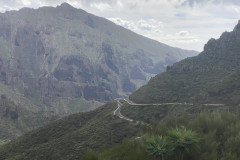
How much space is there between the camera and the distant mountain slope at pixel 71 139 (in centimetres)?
12075

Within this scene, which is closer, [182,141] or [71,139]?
[182,141]

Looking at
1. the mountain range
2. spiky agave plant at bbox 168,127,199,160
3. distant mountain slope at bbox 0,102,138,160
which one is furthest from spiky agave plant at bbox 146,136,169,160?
distant mountain slope at bbox 0,102,138,160

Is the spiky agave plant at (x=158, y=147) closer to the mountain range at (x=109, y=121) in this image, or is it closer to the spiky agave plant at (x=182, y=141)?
the spiky agave plant at (x=182, y=141)

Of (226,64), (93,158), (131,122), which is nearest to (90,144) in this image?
(131,122)

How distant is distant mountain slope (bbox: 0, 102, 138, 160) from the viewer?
121m

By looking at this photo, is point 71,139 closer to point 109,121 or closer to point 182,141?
point 109,121

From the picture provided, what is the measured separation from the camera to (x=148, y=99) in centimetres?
18512

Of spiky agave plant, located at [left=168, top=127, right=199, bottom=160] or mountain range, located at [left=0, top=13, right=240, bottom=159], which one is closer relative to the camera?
spiky agave plant, located at [left=168, top=127, right=199, bottom=160]

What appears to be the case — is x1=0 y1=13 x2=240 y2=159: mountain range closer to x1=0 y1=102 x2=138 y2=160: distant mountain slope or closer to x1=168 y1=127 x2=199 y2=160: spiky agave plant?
x1=0 y1=102 x2=138 y2=160: distant mountain slope

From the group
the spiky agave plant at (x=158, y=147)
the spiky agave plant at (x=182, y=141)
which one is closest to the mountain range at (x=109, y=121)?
the spiky agave plant at (x=182, y=141)

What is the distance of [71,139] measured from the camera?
138 meters

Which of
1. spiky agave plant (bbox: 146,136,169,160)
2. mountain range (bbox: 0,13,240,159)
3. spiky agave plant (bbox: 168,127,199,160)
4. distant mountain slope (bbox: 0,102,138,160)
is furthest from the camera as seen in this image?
mountain range (bbox: 0,13,240,159)

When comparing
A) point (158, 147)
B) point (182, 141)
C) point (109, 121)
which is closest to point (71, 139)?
point (109, 121)

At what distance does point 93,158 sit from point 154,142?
1363 cm
